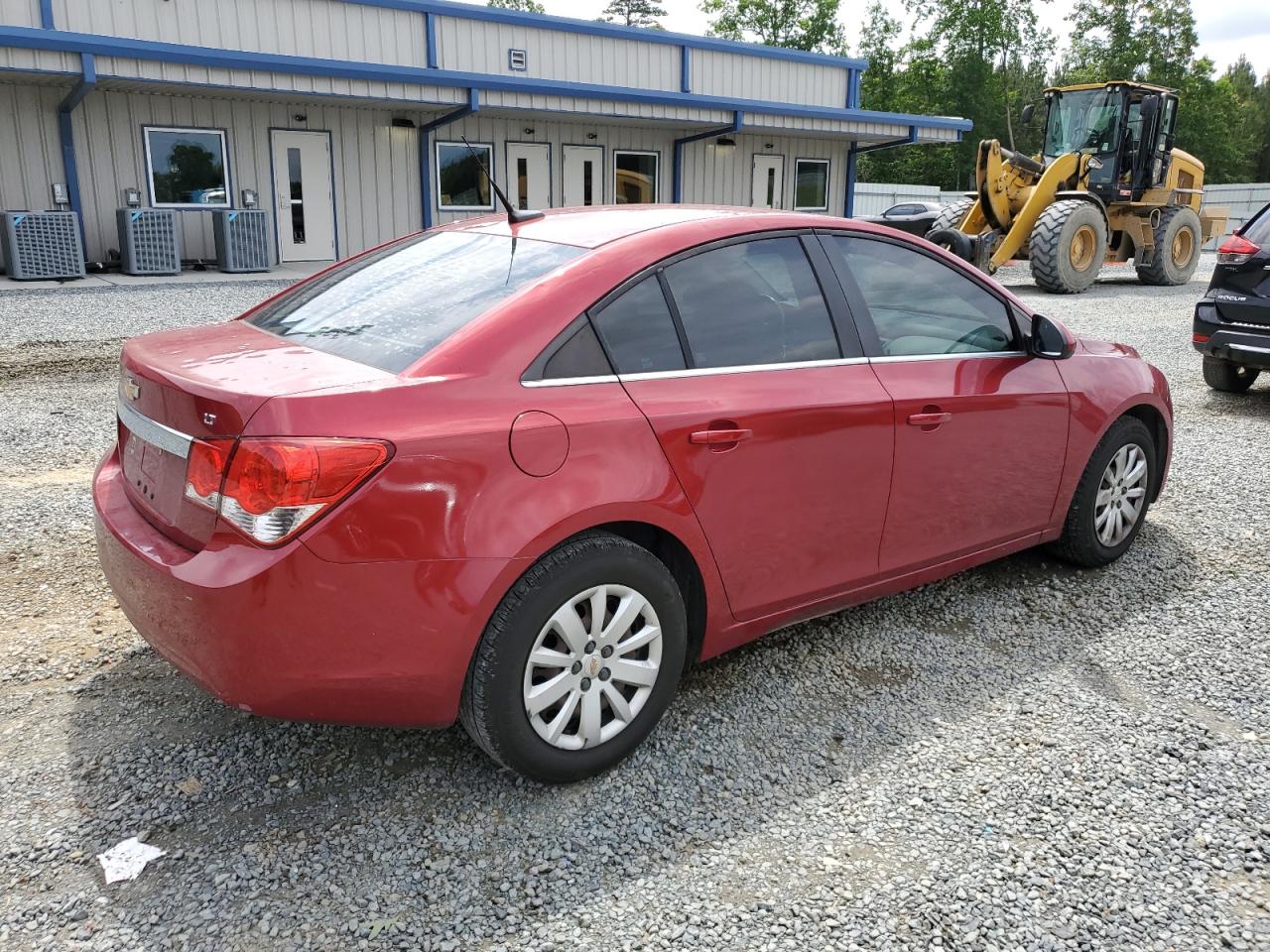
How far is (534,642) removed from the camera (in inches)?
103

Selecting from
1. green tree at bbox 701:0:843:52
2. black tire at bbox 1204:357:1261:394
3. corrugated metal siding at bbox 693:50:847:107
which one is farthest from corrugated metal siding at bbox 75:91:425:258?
green tree at bbox 701:0:843:52

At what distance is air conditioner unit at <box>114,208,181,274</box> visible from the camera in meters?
15.1

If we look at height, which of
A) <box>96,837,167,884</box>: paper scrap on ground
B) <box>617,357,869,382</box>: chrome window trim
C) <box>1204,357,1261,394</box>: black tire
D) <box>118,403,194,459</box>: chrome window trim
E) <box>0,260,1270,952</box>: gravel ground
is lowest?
<box>0,260,1270,952</box>: gravel ground

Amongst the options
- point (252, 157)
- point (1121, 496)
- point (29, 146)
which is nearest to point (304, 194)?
point (252, 157)

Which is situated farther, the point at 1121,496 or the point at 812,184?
the point at 812,184

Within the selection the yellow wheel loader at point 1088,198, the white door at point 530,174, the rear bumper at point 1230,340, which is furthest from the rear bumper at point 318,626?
the white door at point 530,174

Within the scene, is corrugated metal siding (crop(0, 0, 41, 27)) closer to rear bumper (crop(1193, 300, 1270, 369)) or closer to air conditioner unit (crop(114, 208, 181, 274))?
air conditioner unit (crop(114, 208, 181, 274))

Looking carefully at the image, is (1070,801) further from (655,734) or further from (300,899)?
(300,899)

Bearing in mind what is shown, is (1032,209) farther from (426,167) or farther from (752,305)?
(752,305)

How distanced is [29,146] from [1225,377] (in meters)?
16.1

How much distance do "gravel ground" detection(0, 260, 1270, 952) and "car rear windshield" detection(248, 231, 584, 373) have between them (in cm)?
118

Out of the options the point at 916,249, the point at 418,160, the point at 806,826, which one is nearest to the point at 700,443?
the point at 806,826

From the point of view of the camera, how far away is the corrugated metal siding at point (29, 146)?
1510 centimetres

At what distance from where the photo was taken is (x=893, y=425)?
3.38m
